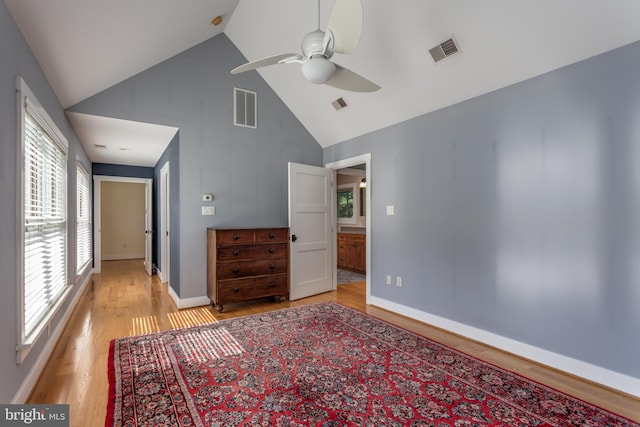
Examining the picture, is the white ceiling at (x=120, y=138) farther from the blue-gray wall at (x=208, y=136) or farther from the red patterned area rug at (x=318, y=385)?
the red patterned area rug at (x=318, y=385)

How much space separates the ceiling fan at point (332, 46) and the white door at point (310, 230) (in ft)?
7.09

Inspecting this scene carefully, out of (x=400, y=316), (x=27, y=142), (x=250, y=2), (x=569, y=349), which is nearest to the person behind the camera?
(x=27, y=142)

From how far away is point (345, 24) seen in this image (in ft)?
6.57

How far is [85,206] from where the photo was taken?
574 centimetres

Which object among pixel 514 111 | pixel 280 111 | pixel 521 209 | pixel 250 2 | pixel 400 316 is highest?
pixel 250 2

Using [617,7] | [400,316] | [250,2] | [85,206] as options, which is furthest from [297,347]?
[85,206]

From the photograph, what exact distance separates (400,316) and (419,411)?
1.95 m

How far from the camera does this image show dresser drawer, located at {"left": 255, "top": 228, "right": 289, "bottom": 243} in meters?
4.17

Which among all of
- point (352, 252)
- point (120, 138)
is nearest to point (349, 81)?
point (120, 138)

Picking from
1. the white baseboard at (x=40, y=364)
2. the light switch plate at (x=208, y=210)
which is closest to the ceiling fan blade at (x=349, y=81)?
the light switch plate at (x=208, y=210)

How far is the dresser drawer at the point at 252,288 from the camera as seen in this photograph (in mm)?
3934

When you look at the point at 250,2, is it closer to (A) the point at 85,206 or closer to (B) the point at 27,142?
(B) the point at 27,142

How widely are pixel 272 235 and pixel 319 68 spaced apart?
2.52 meters

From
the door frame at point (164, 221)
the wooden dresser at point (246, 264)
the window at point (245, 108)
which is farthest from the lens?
the door frame at point (164, 221)
